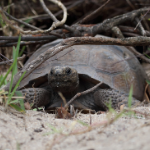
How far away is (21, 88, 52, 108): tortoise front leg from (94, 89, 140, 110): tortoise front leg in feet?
2.17

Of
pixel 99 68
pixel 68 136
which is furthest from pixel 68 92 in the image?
pixel 68 136

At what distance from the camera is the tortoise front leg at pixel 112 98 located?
99.9 inches

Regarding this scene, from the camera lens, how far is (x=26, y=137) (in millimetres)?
1251

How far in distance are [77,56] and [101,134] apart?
1.90 metres

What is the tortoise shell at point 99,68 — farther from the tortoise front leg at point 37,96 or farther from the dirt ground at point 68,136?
the dirt ground at point 68,136

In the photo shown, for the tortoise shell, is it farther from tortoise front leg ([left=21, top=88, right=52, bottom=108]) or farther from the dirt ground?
the dirt ground

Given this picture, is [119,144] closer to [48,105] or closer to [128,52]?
[48,105]

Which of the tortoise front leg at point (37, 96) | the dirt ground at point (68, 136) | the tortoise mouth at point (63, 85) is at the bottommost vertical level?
the tortoise front leg at point (37, 96)

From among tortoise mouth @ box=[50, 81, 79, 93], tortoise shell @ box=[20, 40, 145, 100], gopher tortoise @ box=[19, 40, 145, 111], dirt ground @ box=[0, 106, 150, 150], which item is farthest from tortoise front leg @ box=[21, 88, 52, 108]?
dirt ground @ box=[0, 106, 150, 150]

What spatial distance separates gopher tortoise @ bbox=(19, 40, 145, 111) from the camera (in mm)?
2545

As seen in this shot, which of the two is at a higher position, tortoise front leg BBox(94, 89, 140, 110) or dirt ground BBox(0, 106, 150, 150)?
dirt ground BBox(0, 106, 150, 150)

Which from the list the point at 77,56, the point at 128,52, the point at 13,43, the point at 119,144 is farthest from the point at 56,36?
the point at 119,144

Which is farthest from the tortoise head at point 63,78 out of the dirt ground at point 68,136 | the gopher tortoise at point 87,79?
the dirt ground at point 68,136

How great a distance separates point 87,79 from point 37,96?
0.67 m
